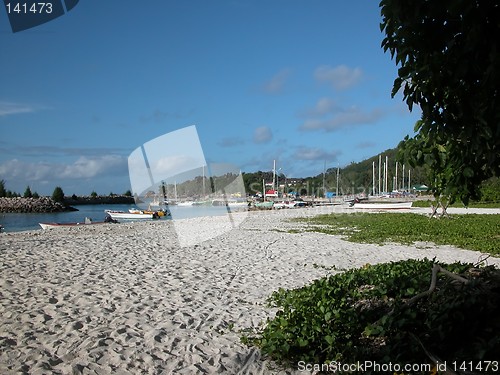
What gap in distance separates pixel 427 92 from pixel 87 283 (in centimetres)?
664

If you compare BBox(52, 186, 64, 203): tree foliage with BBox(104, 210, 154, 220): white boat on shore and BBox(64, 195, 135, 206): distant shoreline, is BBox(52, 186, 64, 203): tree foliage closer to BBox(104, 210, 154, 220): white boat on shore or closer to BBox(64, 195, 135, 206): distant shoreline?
BBox(64, 195, 135, 206): distant shoreline

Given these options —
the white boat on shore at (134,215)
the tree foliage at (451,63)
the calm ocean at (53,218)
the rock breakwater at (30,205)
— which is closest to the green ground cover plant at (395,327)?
the tree foliage at (451,63)

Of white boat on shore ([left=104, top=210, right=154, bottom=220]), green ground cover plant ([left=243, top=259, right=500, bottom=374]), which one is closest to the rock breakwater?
white boat on shore ([left=104, top=210, right=154, bottom=220])

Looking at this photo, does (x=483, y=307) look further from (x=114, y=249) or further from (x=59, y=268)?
(x=114, y=249)

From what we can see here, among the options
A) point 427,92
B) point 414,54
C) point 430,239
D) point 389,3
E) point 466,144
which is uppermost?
point 389,3

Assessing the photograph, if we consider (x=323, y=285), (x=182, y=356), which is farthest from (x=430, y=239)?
(x=182, y=356)

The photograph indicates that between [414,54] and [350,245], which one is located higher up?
[414,54]

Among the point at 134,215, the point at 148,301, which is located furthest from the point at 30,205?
the point at 148,301

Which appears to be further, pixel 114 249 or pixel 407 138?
pixel 114 249

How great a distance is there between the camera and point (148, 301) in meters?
6.50

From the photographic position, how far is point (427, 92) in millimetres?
3176

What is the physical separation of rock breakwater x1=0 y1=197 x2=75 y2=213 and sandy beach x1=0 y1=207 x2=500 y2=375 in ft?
225

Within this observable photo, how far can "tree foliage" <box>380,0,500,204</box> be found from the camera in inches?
105

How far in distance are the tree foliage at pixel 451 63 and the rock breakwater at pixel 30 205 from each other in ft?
261
